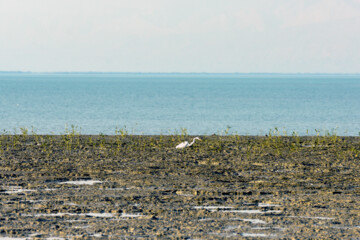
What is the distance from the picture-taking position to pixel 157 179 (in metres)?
13.8

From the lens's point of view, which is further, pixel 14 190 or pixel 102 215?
pixel 14 190

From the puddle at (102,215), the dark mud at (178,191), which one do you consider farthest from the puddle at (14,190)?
the puddle at (102,215)

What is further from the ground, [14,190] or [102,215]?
[102,215]

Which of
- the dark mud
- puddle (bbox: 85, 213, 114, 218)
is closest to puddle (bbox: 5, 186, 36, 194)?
the dark mud

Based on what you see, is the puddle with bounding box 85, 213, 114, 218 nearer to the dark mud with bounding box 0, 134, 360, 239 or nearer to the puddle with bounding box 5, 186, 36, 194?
the dark mud with bounding box 0, 134, 360, 239

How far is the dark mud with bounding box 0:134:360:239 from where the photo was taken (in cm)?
900

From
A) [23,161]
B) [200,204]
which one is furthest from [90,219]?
[23,161]

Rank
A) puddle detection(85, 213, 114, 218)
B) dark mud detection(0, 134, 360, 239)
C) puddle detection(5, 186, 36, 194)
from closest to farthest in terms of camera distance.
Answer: dark mud detection(0, 134, 360, 239)
puddle detection(85, 213, 114, 218)
puddle detection(5, 186, 36, 194)

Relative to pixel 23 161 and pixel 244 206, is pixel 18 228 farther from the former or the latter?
pixel 23 161

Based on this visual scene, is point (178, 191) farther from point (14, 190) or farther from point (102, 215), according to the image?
point (14, 190)

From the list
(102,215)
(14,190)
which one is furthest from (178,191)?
(14,190)

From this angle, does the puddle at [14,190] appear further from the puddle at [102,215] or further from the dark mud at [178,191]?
the puddle at [102,215]

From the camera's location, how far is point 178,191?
478 inches

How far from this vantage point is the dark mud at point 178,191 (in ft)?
29.5
